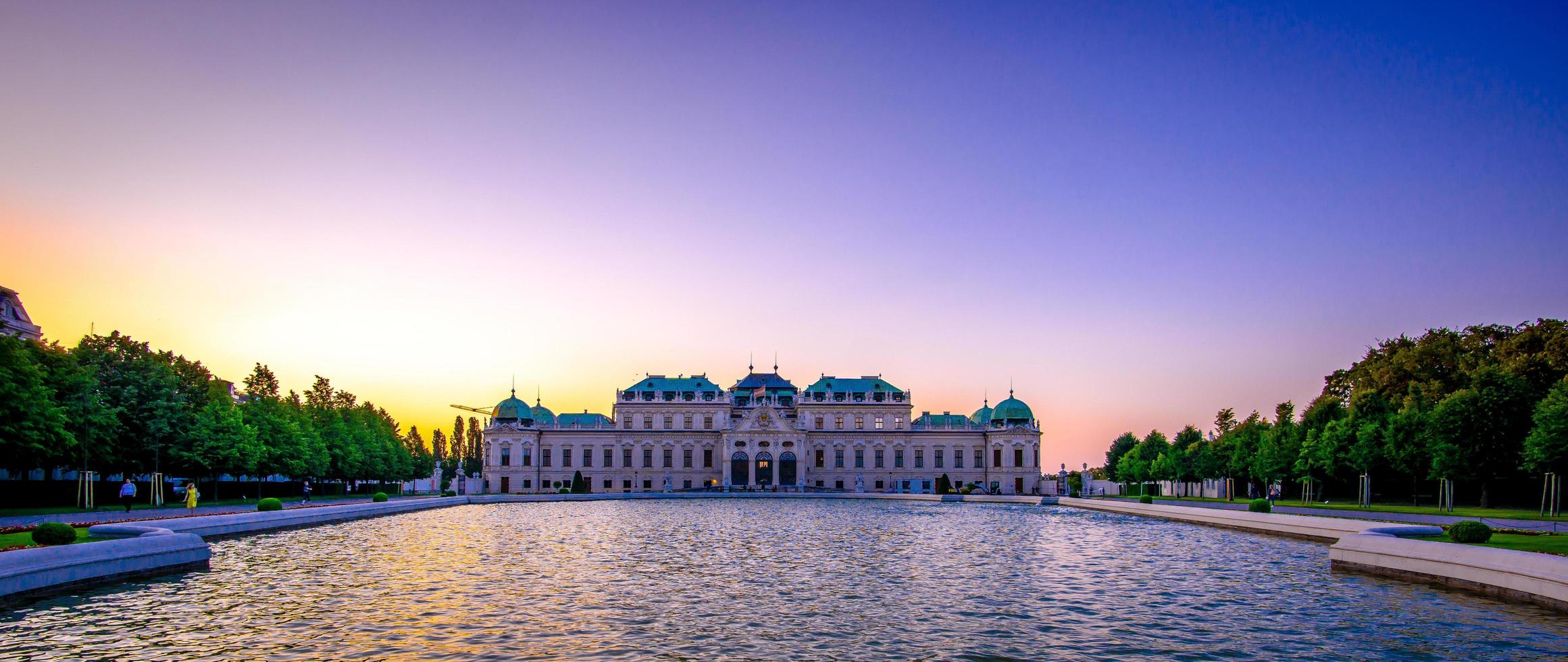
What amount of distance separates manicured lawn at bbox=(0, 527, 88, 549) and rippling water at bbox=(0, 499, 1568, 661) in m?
3.87

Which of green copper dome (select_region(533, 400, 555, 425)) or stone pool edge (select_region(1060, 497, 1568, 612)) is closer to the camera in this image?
stone pool edge (select_region(1060, 497, 1568, 612))

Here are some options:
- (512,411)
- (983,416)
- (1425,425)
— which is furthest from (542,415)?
(1425,425)

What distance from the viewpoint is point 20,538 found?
90.2 ft

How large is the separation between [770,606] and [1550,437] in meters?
42.6

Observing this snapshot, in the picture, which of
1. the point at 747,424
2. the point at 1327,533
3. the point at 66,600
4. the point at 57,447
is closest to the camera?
the point at 66,600

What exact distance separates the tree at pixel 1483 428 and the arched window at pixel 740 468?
6885 cm

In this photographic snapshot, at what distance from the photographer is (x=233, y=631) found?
59.0 feet

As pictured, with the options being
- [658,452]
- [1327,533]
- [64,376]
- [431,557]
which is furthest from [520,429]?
[1327,533]

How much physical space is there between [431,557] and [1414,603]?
26.9 m

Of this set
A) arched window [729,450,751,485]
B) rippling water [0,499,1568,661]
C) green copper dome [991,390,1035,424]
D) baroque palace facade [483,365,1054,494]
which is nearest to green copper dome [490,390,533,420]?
baroque palace facade [483,365,1054,494]

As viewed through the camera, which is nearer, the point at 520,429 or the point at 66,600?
the point at 66,600

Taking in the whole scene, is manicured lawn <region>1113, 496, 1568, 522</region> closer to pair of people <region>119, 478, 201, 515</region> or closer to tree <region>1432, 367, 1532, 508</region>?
tree <region>1432, 367, 1532, 508</region>

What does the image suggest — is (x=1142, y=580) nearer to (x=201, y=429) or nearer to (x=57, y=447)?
(x=57, y=447)

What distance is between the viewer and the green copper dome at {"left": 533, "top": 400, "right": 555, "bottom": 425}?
392 feet
